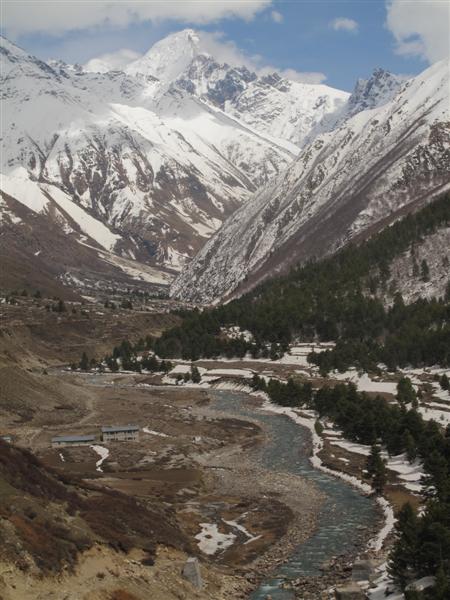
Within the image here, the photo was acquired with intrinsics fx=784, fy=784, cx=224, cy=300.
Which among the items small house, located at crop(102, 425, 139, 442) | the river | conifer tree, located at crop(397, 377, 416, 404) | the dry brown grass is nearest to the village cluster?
small house, located at crop(102, 425, 139, 442)

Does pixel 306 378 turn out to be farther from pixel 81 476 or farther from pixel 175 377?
pixel 81 476

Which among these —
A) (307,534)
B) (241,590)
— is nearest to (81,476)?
(307,534)

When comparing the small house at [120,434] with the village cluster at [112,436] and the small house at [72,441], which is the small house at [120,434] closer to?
the village cluster at [112,436]

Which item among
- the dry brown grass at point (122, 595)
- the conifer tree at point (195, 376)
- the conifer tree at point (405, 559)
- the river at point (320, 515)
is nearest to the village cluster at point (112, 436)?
the river at point (320, 515)

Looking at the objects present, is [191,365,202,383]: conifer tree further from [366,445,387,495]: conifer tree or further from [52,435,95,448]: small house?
[366,445,387,495]: conifer tree

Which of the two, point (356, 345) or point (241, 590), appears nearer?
point (241, 590)
